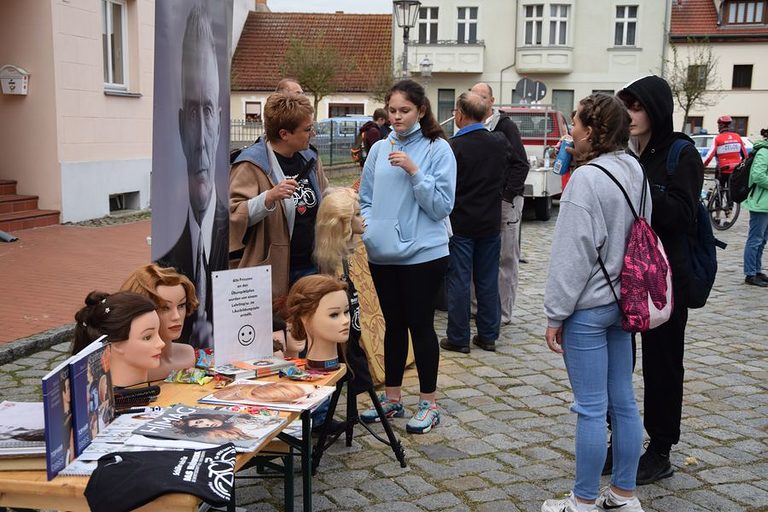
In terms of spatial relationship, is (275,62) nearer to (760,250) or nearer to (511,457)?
(760,250)

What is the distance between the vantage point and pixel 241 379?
3180 millimetres

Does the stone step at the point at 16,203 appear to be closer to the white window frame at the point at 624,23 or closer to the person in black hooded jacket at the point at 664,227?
the person in black hooded jacket at the point at 664,227

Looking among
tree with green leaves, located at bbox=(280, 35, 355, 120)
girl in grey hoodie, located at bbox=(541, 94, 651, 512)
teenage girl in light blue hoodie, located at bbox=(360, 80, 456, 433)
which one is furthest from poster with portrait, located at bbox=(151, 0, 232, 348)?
tree with green leaves, located at bbox=(280, 35, 355, 120)

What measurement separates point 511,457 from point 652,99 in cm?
198

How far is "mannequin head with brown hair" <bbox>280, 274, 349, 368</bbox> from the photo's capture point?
3.46 meters

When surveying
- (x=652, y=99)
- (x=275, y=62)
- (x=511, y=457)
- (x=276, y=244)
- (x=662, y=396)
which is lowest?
(x=511, y=457)

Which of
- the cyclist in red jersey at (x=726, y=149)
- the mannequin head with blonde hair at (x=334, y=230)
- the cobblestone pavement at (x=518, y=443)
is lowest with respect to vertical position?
the cobblestone pavement at (x=518, y=443)

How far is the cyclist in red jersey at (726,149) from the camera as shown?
14.1 m

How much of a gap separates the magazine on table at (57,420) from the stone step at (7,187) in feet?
34.9

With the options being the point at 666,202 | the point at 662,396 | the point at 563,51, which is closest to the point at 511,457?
the point at 662,396

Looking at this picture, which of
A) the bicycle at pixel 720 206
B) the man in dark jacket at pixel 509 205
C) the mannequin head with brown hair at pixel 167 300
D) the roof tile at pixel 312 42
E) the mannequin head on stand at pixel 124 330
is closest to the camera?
the mannequin head on stand at pixel 124 330

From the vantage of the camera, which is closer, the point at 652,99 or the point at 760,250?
the point at 652,99

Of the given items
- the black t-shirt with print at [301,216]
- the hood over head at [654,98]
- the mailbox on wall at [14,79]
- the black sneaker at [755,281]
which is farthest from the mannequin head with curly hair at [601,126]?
the mailbox on wall at [14,79]

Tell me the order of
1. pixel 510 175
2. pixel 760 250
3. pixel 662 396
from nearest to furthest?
pixel 662 396 < pixel 510 175 < pixel 760 250
